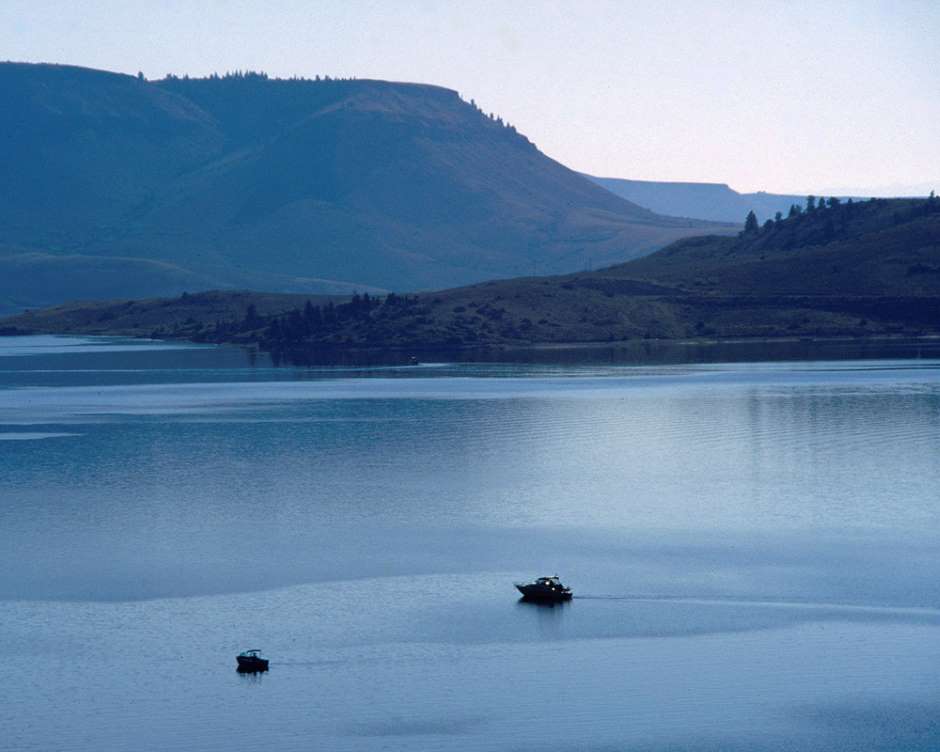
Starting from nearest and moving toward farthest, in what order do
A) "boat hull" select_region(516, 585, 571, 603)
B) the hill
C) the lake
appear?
the lake < "boat hull" select_region(516, 585, 571, 603) < the hill

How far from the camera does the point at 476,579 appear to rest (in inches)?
1615

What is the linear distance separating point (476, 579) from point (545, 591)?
3807 mm

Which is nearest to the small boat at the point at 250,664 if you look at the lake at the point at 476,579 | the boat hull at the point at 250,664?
the boat hull at the point at 250,664

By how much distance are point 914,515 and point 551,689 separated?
73.0 feet

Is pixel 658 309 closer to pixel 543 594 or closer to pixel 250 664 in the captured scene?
pixel 543 594

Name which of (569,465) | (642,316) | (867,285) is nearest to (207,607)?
(569,465)

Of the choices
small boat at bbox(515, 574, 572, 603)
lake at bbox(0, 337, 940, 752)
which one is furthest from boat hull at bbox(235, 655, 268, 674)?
small boat at bbox(515, 574, 572, 603)

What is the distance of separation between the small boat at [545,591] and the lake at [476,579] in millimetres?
647

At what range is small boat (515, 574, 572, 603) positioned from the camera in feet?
124

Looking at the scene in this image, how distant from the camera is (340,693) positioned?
30.9 metres

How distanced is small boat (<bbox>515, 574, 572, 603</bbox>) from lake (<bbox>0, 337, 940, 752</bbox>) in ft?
2.12

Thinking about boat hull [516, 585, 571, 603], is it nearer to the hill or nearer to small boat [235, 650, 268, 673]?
small boat [235, 650, 268, 673]

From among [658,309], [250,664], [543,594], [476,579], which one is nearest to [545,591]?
[543,594]

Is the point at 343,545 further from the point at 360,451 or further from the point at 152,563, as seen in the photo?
the point at 360,451
